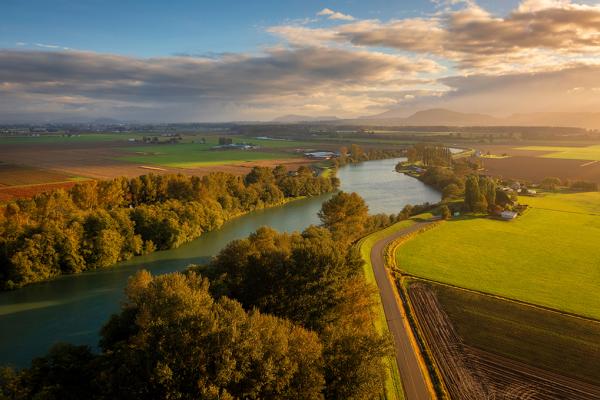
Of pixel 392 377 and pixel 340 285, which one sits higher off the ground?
pixel 340 285

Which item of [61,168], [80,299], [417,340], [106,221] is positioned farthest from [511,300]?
[61,168]

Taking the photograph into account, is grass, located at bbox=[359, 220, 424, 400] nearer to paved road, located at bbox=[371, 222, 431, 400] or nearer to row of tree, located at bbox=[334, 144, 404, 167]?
paved road, located at bbox=[371, 222, 431, 400]

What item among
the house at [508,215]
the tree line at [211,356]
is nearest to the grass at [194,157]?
the house at [508,215]

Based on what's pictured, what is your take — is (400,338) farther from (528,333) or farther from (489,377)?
(528,333)

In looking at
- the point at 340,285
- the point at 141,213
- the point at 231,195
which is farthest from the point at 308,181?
the point at 340,285

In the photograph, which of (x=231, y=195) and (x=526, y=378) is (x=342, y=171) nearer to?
(x=231, y=195)

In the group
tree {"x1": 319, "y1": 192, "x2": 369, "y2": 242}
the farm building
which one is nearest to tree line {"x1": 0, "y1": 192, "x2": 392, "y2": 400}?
tree {"x1": 319, "y1": 192, "x2": 369, "y2": 242}

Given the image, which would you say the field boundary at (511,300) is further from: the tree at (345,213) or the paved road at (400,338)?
the tree at (345,213)
